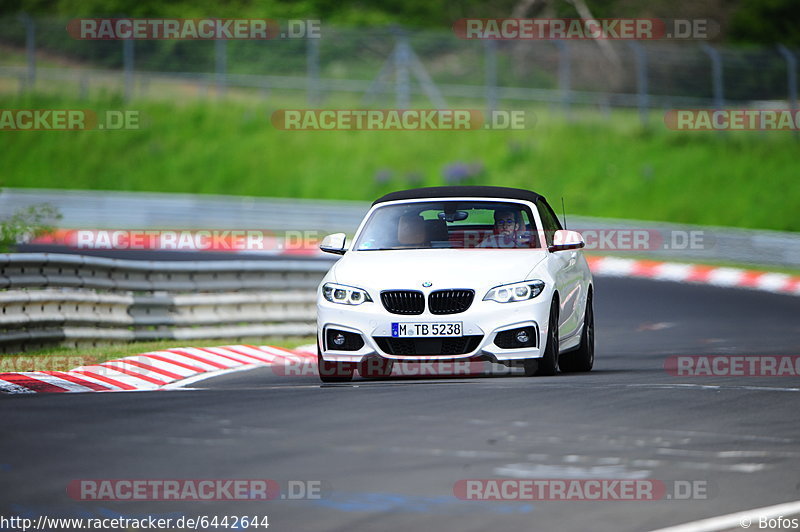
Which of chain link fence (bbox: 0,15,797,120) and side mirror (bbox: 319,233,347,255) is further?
chain link fence (bbox: 0,15,797,120)

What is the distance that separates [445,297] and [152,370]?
3.16 m

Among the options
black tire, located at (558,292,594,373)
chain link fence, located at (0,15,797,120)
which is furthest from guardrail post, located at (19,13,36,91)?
black tire, located at (558,292,594,373)

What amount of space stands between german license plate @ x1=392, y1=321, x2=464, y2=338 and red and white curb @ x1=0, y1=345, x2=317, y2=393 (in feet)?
6.66

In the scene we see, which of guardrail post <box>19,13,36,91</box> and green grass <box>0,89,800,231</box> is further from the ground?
guardrail post <box>19,13,36,91</box>

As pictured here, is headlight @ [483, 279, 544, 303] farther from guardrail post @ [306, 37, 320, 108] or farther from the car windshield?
guardrail post @ [306, 37, 320, 108]

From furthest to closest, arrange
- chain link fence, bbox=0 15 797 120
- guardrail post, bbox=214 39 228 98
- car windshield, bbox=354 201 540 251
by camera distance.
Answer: guardrail post, bbox=214 39 228 98, chain link fence, bbox=0 15 797 120, car windshield, bbox=354 201 540 251

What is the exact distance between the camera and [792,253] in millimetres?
30906

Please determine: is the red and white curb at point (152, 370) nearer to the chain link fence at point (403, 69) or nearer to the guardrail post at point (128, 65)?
the chain link fence at point (403, 69)

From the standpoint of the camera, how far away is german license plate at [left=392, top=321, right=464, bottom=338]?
1112 centimetres

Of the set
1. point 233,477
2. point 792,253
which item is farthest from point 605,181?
point 233,477

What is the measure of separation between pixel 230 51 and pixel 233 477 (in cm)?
3774

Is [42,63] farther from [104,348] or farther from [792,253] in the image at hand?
[104,348]

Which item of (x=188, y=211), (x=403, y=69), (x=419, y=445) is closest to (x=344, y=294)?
(x=419, y=445)

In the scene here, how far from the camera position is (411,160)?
43.5m
